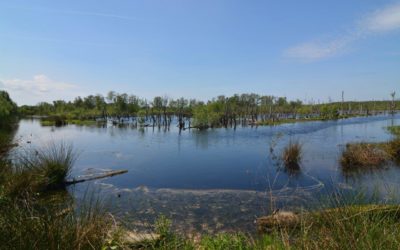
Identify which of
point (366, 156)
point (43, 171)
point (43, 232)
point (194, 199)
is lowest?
point (194, 199)

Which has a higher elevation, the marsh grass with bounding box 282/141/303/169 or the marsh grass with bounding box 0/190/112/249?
the marsh grass with bounding box 0/190/112/249

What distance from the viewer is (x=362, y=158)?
16.3m

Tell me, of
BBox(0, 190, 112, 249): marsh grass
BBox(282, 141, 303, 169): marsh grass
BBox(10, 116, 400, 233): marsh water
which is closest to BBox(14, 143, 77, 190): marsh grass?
BBox(10, 116, 400, 233): marsh water

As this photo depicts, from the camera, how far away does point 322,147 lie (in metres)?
23.9

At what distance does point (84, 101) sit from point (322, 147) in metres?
97.4

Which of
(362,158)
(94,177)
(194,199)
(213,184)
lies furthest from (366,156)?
(94,177)

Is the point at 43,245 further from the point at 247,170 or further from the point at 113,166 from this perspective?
the point at 113,166

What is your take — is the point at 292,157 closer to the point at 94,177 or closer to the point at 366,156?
the point at 366,156

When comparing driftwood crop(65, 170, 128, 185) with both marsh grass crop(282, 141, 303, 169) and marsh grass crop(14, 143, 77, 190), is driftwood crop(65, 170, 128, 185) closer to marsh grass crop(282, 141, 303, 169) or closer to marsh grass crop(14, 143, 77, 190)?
marsh grass crop(14, 143, 77, 190)

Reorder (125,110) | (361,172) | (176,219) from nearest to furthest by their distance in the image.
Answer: (176,219), (361,172), (125,110)

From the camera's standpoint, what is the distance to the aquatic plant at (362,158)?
637 inches

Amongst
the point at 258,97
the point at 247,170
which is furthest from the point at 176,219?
the point at 258,97

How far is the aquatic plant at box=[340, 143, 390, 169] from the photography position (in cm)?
1617

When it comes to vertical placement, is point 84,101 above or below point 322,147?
above
